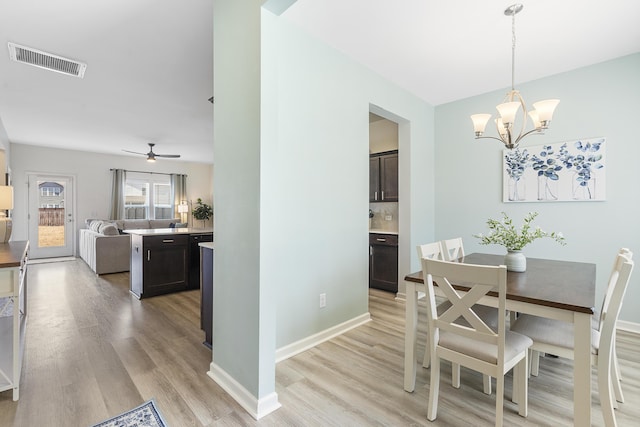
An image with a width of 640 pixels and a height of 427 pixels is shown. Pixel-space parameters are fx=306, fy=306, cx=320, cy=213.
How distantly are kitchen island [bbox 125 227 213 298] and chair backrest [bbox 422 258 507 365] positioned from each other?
3.70 meters

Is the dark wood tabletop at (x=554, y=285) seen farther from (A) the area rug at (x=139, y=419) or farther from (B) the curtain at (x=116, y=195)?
(B) the curtain at (x=116, y=195)

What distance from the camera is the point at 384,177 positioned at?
4.63 metres

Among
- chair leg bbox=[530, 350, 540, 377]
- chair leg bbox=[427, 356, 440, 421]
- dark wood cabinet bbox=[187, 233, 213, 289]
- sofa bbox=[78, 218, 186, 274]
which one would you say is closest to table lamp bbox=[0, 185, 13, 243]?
dark wood cabinet bbox=[187, 233, 213, 289]

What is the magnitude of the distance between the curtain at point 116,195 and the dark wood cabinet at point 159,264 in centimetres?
467

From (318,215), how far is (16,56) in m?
3.28

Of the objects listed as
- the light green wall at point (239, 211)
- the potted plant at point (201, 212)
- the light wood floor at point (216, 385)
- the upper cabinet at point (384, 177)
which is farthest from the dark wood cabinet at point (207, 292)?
the potted plant at point (201, 212)

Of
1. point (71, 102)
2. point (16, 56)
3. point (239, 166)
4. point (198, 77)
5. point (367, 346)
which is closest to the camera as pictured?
point (239, 166)

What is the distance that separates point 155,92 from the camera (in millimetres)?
3988

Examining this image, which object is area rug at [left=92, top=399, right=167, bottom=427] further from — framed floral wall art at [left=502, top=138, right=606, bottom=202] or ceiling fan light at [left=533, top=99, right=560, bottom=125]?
framed floral wall art at [left=502, top=138, right=606, bottom=202]

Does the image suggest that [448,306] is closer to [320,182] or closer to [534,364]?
[534,364]

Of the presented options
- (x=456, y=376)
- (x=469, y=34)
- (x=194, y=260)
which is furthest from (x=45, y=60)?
(x=456, y=376)

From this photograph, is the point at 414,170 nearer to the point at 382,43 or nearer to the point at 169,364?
the point at 382,43

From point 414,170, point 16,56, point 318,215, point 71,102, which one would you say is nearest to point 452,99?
point 414,170

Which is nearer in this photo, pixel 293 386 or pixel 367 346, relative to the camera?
pixel 293 386
